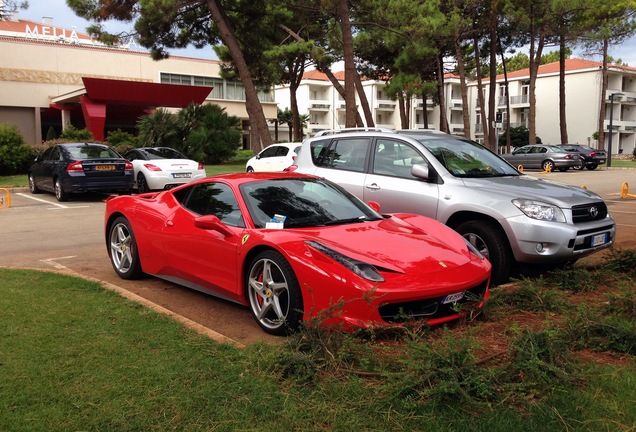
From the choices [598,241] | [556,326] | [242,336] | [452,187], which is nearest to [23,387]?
[242,336]

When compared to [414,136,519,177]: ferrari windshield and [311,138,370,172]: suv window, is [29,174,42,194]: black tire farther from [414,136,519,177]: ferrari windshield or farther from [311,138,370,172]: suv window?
[414,136,519,177]: ferrari windshield

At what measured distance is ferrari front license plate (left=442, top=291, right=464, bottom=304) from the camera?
434 centimetres

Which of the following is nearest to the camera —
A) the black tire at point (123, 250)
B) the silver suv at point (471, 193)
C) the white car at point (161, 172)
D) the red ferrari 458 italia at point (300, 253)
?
the red ferrari 458 italia at point (300, 253)

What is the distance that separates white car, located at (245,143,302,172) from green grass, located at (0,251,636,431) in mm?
15732

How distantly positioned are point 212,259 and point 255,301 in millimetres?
→ 653

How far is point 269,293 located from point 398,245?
1115 mm

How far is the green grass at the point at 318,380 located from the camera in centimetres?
305

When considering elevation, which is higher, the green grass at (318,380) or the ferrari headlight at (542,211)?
the ferrari headlight at (542,211)

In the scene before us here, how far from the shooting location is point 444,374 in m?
3.28

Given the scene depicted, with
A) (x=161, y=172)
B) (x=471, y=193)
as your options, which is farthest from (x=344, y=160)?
(x=161, y=172)

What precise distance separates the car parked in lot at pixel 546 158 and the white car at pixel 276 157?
55.9ft

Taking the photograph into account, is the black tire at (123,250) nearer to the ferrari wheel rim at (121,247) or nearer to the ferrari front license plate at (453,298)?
the ferrari wheel rim at (121,247)

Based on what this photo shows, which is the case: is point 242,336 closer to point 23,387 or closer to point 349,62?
point 23,387

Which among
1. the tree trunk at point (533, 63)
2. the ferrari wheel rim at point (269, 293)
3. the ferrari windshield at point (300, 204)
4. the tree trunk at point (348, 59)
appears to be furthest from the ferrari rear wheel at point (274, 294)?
the tree trunk at point (533, 63)
